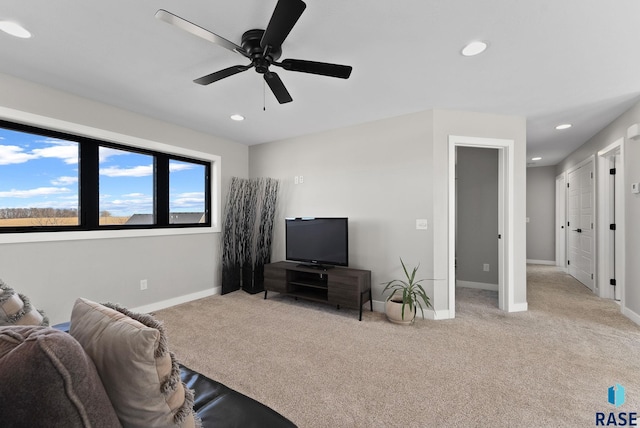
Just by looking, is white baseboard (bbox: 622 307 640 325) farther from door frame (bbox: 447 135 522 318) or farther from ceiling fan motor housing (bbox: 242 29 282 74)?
ceiling fan motor housing (bbox: 242 29 282 74)

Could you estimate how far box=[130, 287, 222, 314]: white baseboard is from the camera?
342 cm

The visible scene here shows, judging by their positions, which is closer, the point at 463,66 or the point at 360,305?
the point at 463,66

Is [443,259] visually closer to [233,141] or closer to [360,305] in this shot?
[360,305]

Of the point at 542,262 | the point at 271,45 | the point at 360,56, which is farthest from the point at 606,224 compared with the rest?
the point at 271,45

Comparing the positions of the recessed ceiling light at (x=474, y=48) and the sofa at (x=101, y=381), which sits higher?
the recessed ceiling light at (x=474, y=48)

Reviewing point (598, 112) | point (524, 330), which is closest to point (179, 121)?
point (524, 330)

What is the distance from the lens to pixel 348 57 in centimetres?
220

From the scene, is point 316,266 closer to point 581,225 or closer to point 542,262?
point 581,225

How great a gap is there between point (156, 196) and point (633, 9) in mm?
4626

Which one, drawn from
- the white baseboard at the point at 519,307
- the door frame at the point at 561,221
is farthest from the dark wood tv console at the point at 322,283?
the door frame at the point at 561,221

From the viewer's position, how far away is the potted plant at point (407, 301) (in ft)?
9.92

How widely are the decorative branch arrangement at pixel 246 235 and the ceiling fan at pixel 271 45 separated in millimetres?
2484

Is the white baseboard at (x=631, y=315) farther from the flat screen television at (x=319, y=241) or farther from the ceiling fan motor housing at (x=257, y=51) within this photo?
the ceiling fan motor housing at (x=257, y=51)

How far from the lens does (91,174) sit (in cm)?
309
